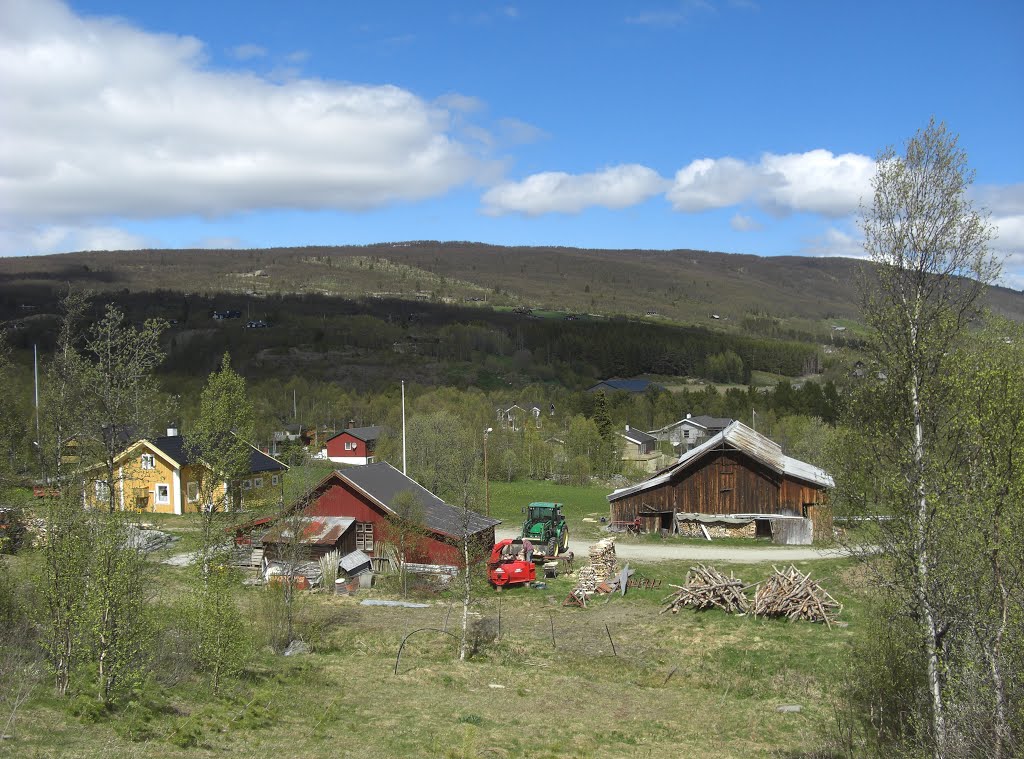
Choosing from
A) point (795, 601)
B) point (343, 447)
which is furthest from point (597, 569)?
point (343, 447)

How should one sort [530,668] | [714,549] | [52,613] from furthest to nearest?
[714,549]
[530,668]
[52,613]

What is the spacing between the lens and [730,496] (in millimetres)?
44250

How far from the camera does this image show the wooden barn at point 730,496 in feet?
141

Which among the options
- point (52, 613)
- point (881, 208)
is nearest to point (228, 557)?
point (52, 613)

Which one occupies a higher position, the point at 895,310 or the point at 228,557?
the point at 895,310

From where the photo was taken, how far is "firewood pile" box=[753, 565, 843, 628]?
25.6m

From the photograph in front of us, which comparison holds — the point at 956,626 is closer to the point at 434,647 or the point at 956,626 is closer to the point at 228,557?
the point at 434,647

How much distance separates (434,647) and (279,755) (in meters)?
9.74

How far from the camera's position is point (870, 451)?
43.0ft

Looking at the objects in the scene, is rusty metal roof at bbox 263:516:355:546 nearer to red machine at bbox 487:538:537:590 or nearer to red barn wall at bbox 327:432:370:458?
red machine at bbox 487:538:537:590

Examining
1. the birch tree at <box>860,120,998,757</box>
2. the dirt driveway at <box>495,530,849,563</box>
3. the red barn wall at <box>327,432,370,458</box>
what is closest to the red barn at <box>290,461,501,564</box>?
the dirt driveway at <box>495,530,849,563</box>

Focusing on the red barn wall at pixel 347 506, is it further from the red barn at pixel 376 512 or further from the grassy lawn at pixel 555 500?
the grassy lawn at pixel 555 500

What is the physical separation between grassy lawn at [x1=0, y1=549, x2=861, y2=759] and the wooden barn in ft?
47.9

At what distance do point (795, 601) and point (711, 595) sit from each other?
2756 millimetres
